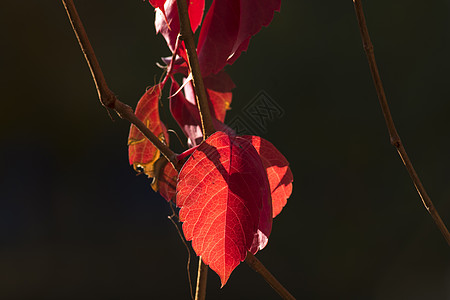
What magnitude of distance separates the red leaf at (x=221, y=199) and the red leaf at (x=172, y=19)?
0.06 meters

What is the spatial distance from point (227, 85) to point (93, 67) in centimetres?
10

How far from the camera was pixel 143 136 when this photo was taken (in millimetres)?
225

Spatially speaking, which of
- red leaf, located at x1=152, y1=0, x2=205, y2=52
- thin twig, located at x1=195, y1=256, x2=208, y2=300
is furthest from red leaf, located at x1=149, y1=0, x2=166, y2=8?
thin twig, located at x1=195, y1=256, x2=208, y2=300

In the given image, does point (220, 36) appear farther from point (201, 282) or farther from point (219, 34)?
point (201, 282)

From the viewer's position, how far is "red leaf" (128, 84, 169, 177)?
0.73 feet

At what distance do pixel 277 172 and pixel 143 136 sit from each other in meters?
0.08

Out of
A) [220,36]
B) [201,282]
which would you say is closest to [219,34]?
[220,36]

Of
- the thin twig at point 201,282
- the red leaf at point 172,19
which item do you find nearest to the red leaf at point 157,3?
the red leaf at point 172,19

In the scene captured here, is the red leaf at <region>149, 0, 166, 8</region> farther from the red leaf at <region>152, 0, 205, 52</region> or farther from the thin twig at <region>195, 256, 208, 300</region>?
the thin twig at <region>195, 256, 208, 300</region>

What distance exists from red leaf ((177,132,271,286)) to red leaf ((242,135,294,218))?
0.03 meters

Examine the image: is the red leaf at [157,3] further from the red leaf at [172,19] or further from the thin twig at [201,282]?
the thin twig at [201,282]

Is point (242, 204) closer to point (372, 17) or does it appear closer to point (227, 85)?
point (227, 85)

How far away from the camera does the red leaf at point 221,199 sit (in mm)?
147

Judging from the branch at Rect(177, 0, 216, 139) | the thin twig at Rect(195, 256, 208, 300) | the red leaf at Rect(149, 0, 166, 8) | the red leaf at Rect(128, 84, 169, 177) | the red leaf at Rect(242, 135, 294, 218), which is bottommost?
the thin twig at Rect(195, 256, 208, 300)
